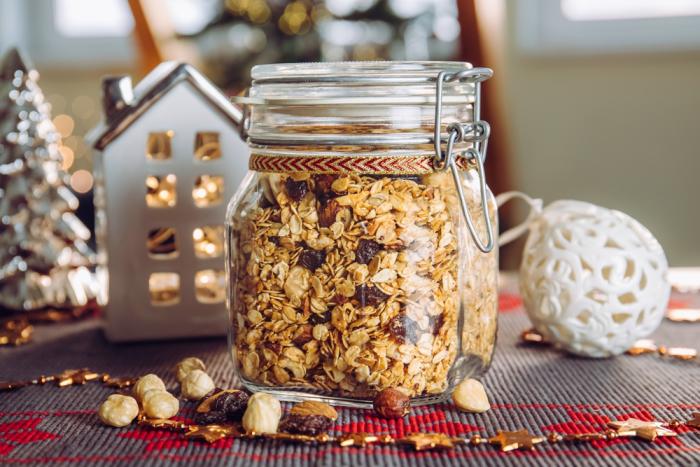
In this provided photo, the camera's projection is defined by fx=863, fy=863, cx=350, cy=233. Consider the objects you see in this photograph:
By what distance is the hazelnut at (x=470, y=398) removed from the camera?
64 centimetres

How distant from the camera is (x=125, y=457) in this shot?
0.55 meters

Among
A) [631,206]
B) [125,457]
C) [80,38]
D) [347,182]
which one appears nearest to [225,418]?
[125,457]

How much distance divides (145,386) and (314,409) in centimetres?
14

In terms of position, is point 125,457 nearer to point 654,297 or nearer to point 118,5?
point 654,297

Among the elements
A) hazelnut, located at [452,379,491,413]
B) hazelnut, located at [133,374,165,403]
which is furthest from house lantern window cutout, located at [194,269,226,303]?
hazelnut, located at [452,379,491,413]

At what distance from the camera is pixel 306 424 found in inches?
23.1

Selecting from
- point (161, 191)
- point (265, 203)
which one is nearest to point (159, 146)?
point (161, 191)

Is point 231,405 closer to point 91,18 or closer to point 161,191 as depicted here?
point 161,191

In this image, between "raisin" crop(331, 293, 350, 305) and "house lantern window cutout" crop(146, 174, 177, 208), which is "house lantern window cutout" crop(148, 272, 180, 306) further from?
"raisin" crop(331, 293, 350, 305)

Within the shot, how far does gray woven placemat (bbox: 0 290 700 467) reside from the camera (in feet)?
1.82

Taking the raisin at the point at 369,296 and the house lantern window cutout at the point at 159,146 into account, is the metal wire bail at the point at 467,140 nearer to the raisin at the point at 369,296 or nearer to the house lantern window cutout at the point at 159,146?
the raisin at the point at 369,296

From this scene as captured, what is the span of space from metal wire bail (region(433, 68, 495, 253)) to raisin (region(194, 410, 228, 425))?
0.23 meters

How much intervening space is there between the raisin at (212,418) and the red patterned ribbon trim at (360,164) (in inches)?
7.3

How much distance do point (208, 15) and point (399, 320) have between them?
2.02 m
